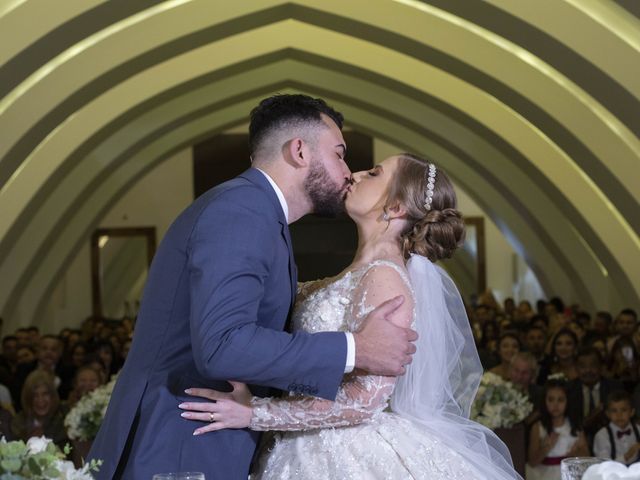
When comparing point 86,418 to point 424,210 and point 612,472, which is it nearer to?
point 424,210

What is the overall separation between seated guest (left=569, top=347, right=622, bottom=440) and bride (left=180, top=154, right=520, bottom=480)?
554 centimetres

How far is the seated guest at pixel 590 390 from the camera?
34.6 feet

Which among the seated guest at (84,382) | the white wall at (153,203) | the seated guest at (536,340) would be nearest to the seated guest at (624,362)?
the seated guest at (536,340)

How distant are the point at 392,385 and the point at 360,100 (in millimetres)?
14424

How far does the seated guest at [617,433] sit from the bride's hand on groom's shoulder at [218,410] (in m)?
6.24

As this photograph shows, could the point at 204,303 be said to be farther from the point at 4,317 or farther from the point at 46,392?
the point at 4,317

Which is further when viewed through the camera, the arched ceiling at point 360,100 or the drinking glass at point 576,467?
the arched ceiling at point 360,100

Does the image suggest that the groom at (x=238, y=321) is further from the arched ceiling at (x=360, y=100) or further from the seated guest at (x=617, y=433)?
the arched ceiling at (x=360, y=100)

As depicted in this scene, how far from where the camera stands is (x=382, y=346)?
13.4 ft

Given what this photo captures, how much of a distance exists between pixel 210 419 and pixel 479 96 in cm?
1354

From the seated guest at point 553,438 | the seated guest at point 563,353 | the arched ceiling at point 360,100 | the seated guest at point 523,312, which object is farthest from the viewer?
the seated guest at point 523,312

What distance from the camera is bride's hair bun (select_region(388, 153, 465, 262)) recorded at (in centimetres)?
479

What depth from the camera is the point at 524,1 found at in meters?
11.3

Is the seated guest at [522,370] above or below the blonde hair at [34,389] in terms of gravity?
above
